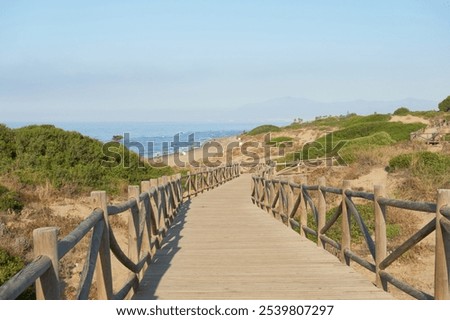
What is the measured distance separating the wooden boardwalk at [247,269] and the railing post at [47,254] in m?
2.90

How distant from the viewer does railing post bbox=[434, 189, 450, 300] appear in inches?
188

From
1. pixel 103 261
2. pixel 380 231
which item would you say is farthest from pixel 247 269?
pixel 103 261

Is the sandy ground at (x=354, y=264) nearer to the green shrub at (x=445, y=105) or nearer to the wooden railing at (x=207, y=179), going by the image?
the wooden railing at (x=207, y=179)

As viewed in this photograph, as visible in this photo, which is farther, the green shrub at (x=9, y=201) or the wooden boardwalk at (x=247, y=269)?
the green shrub at (x=9, y=201)

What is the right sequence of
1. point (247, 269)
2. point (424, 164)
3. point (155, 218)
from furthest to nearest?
point (424, 164), point (155, 218), point (247, 269)

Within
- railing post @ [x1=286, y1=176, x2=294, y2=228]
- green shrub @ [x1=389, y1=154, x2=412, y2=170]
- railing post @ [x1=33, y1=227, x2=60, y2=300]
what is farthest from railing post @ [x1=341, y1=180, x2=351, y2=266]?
green shrub @ [x1=389, y1=154, x2=412, y2=170]

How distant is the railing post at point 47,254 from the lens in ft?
10.6

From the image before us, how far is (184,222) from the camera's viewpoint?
14.3 m

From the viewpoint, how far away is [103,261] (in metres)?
5.15

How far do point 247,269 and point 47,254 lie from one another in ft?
15.3

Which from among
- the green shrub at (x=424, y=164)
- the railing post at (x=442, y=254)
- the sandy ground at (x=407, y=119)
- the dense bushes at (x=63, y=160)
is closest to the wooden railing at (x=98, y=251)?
the railing post at (x=442, y=254)

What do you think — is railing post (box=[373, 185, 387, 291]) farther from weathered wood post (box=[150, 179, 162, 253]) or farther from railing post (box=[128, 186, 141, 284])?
weathered wood post (box=[150, 179, 162, 253])

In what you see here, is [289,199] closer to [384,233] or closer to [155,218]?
[155,218]

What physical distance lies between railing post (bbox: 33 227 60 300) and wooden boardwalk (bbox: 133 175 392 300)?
9.51ft
